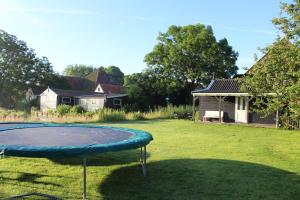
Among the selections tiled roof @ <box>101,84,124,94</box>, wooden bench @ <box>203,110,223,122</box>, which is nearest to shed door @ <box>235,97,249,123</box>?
wooden bench @ <box>203,110,223,122</box>

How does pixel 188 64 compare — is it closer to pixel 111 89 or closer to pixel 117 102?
pixel 117 102

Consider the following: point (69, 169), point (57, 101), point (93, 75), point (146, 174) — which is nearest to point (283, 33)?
point (146, 174)

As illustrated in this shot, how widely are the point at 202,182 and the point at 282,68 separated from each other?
340 cm

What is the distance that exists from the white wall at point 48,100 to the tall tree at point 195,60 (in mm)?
11252

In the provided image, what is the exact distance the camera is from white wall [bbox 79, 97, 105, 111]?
32122mm

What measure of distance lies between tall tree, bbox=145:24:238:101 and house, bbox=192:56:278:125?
542 inches

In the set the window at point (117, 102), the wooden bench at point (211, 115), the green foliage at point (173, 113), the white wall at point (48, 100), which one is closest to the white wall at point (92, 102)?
the window at point (117, 102)

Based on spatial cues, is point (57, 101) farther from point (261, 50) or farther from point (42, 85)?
point (261, 50)

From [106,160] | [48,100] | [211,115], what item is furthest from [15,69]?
[106,160]

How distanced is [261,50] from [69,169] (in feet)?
17.9

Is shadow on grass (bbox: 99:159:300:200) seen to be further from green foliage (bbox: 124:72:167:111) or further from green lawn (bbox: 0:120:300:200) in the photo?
green foliage (bbox: 124:72:167:111)

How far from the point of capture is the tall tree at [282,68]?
21.5ft

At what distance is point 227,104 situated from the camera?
20.3m

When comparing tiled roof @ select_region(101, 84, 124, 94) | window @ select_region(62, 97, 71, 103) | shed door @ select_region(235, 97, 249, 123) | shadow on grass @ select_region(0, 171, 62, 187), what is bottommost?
shadow on grass @ select_region(0, 171, 62, 187)
